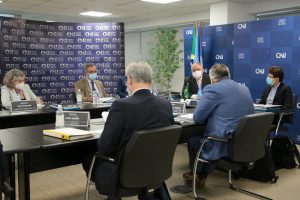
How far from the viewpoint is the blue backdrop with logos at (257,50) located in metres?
5.41

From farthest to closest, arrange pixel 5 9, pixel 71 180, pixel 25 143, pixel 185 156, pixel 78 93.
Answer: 1. pixel 5 9
2. pixel 78 93
3. pixel 185 156
4. pixel 71 180
5. pixel 25 143

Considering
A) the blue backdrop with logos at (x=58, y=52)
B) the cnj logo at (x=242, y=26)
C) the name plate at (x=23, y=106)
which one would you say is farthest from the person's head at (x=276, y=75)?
the blue backdrop with logos at (x=58, y=52)

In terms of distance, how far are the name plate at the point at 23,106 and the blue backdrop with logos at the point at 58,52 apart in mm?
3552

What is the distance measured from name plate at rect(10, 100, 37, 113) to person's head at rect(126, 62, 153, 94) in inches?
80.1

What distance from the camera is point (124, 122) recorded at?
199 cm

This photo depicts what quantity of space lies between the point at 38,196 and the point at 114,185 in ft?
4.78

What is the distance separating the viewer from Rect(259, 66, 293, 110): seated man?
165 inches

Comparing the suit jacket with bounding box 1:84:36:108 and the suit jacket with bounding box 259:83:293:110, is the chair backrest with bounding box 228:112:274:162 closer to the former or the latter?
the suit jacket with bounding box 259:83:293:110

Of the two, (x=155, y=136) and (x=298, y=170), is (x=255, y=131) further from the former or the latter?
(x=298, y=170)

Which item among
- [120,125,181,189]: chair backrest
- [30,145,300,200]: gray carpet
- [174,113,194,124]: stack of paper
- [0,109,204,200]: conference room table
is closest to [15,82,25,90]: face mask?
[30,145,300,200]: gray carpet

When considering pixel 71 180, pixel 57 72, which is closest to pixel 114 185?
pixel 71 180

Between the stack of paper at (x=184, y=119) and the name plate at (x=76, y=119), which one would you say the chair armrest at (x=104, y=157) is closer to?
the name plate at (x=76, y=119)

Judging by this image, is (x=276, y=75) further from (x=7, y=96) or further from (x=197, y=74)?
(x=7, y=96)

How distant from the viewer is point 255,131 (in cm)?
263
